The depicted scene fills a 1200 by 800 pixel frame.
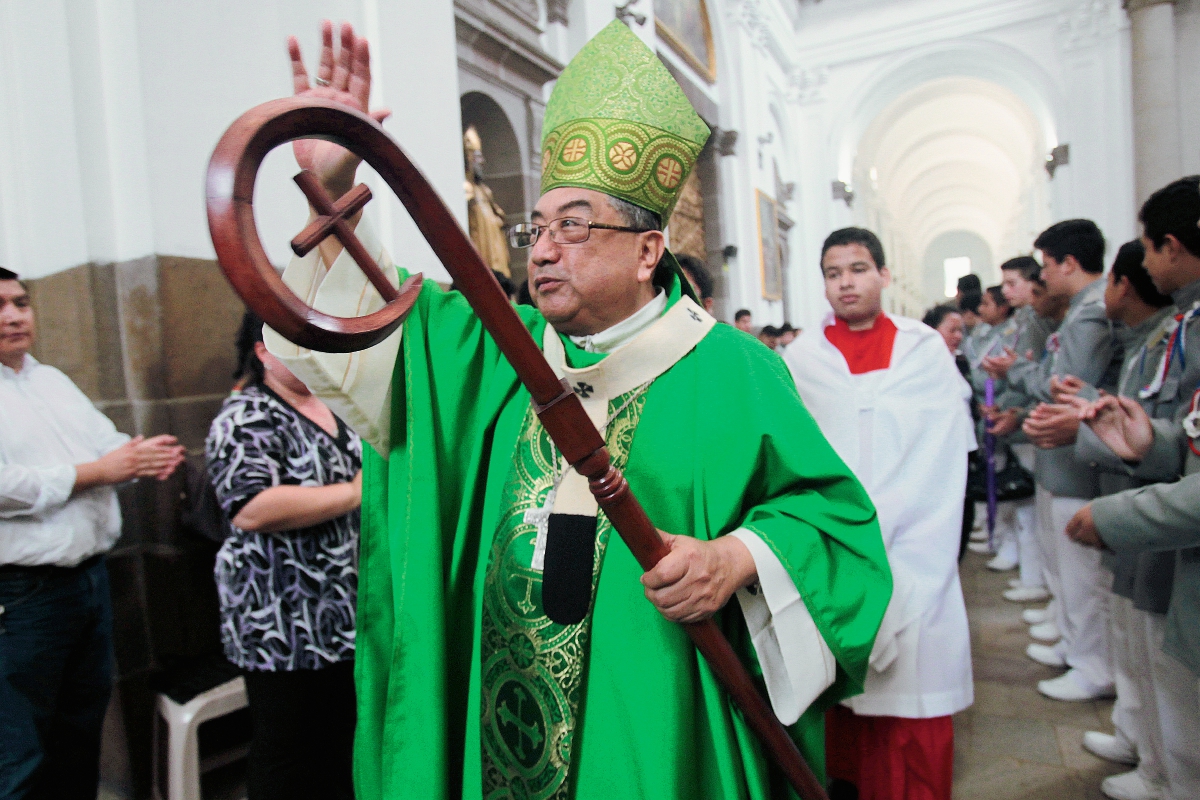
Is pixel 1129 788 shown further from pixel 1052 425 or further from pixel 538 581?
pixel 538 581

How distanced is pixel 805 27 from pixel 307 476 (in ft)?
52.9

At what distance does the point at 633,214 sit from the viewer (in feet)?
4.80

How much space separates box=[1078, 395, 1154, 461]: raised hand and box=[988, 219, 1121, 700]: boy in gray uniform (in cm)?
136

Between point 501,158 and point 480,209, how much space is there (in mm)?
649

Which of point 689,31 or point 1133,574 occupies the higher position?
point 689,31

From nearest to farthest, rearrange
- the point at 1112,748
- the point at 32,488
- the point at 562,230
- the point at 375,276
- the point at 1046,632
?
the point at 375,276, the point at 562,230, the point at 32,488, the point at 1112,748, the point at 1046,632

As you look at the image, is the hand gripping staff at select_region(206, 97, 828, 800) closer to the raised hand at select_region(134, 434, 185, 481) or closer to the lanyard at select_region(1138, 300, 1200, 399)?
the raised hand at select_region(134, 434, 185, 481)

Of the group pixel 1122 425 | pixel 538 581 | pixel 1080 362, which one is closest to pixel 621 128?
pixel 538 581

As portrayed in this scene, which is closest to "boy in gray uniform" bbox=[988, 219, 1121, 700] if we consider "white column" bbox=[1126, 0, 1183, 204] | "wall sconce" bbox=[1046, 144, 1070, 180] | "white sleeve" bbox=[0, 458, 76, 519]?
"white sleeve" bbox=[0, 458, 76, 519]

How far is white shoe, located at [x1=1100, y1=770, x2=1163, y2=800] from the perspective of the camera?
271 centimetres

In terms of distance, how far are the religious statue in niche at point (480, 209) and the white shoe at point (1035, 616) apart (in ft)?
12.4

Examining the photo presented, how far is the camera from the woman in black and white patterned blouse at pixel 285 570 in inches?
81.6

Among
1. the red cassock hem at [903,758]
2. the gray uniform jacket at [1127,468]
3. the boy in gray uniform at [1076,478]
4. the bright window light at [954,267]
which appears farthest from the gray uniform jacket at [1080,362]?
the bright window light at [954,267]

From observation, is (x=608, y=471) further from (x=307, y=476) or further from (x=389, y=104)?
(x=389, y=104)
